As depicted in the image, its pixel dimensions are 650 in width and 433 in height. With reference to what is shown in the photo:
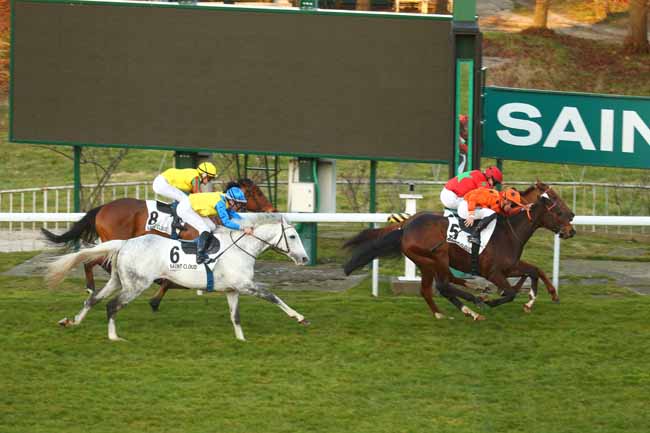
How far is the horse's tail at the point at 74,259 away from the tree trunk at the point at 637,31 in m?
18.2

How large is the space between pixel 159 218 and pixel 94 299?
1.77 metres

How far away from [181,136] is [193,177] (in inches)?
86.1

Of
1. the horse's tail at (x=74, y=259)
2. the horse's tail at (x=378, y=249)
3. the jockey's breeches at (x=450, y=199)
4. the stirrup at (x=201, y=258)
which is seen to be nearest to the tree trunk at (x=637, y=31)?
the jockey's breeches at (x=450, y=199)

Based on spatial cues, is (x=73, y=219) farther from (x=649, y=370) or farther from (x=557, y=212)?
(x=649, y=370)

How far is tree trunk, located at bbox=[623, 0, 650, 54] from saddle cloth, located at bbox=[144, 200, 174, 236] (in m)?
16.5

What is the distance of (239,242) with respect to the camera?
9.75 meters

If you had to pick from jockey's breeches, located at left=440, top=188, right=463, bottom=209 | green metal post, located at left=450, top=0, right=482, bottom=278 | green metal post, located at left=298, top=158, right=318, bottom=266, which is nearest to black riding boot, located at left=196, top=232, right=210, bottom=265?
jockey's breeches, located at left=440, top=188, right=463, bottom=209

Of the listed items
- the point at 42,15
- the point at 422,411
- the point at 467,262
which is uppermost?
the point at 42,15

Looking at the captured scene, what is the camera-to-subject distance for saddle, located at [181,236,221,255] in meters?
9.62

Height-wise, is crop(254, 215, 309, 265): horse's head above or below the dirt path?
below

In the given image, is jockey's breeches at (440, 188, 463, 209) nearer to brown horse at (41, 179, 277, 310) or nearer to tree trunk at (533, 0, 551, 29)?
brown horse at (41, 179, 277, 310)

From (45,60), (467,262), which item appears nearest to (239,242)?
(467,262)

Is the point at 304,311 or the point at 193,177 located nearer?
the point at 304,311

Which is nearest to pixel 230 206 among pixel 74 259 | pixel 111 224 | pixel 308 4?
pixel 74 259
